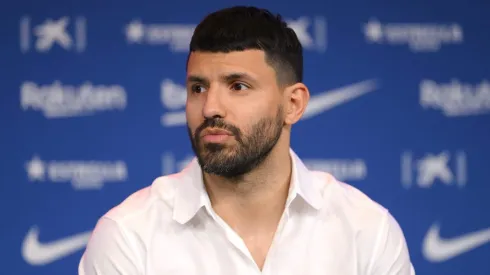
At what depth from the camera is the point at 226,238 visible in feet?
8.23

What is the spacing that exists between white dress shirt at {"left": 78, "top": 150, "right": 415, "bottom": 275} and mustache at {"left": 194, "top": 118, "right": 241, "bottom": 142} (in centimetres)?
27

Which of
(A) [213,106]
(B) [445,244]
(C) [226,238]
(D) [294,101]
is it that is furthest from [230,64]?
(B) [445,244]

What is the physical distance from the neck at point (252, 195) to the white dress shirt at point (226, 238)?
4 cm

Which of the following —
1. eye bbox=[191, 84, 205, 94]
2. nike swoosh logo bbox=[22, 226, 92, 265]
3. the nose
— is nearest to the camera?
the nose

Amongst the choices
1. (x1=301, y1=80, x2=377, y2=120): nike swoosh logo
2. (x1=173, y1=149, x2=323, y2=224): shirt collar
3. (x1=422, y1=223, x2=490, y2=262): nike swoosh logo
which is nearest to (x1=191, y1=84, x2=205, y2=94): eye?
(x1=173, y1=149, x2=323, y2=224): shirt collar

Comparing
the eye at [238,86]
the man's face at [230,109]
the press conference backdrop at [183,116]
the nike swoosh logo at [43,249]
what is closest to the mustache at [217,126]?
the man's face at [230,109]

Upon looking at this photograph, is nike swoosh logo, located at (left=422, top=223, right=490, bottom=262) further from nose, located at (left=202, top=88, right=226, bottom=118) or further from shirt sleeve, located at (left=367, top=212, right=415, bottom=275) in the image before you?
nose, located at (left=202, top=88, right=226, bottom=118)

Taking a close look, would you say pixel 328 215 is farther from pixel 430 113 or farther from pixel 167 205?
pixel 430 113

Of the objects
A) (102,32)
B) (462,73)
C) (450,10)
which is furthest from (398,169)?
(102,32)

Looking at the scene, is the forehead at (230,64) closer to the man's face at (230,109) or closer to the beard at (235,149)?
the man's face at (230,109)

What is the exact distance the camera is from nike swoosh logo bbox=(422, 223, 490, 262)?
4.17 metres

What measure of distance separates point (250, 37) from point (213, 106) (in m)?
0.26

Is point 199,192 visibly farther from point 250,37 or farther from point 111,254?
point 250,37

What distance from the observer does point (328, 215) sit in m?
2.63
